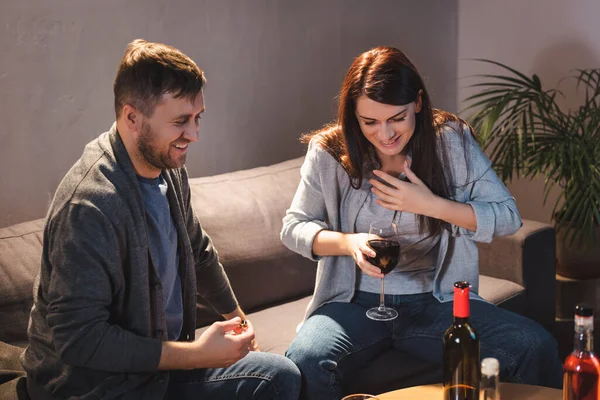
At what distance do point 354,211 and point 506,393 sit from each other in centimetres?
77

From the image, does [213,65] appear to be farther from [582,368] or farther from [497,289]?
[582,368]

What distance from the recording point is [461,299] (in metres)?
1.42

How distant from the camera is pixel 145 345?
170 cm

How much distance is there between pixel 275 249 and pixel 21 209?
0.84m

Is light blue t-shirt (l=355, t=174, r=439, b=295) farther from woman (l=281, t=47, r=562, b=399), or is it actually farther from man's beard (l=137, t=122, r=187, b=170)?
man's beard (l=137, t=122, r=187, b=170)

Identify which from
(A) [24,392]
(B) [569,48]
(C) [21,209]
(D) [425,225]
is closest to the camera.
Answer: (A) [24,392]

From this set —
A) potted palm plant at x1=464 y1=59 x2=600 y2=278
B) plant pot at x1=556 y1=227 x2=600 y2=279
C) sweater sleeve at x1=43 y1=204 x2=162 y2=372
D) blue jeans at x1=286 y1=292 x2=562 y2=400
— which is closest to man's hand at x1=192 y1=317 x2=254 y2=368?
sweater sleeve at x1=43 y1=204 x2=162 y2=372

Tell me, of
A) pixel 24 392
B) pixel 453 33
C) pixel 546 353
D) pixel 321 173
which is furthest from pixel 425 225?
pixel 453 33

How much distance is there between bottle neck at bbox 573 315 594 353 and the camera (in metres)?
1.38

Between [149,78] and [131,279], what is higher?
[149,78]

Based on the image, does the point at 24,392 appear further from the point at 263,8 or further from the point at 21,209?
the point at 263,8

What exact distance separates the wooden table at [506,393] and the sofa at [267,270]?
1.39 ft

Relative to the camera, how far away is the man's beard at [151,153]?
1767 mm

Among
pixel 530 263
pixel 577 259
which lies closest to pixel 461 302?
pixel 530 263
